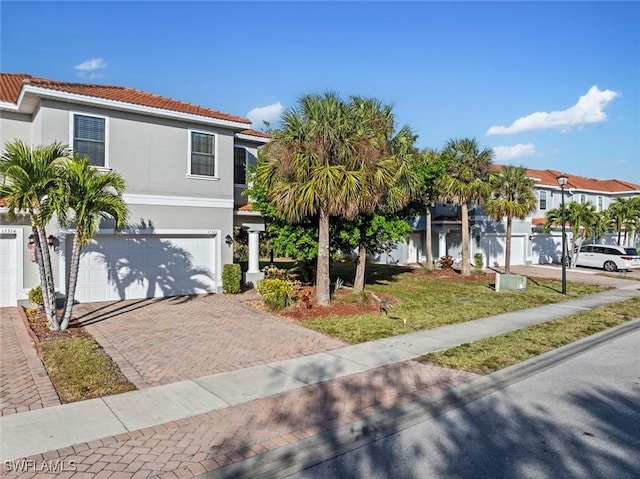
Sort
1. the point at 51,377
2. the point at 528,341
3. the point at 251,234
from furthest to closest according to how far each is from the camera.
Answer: the point at 251,234 < the point at 528,341 < the point at 51,377

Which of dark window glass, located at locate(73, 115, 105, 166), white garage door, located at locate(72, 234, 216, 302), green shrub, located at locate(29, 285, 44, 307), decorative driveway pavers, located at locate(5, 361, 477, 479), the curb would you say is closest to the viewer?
decorative driveway pavers, located at locate(5, 361, 477, 479)

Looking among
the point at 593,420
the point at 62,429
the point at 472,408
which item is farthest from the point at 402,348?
the point at 62,429

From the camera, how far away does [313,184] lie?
12.1 metres

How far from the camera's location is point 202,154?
1527cm

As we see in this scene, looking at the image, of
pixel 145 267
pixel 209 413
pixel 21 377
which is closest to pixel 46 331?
pixel 21 377

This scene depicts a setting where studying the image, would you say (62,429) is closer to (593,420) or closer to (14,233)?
(593,420)

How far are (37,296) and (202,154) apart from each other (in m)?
6.56

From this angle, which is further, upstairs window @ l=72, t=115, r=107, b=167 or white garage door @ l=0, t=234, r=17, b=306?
upstairs window @ l=72, t=115, r=107, b=167

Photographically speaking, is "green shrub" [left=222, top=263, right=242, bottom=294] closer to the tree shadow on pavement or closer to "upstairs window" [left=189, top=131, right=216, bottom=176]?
"upstairs window" [left=189, top=131, right=216, bottom=176]

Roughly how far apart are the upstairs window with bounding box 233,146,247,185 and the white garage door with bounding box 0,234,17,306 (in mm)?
7598

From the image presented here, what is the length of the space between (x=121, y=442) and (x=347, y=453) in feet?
8.46

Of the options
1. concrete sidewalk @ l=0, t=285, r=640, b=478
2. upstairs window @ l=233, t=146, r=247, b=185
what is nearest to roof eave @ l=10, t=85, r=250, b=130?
upstairs window @ l=233, t=146, r=247, b=185

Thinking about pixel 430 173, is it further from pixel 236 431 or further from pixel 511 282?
pixel 236 431

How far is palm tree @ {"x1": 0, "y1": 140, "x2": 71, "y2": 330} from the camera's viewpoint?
901cm
